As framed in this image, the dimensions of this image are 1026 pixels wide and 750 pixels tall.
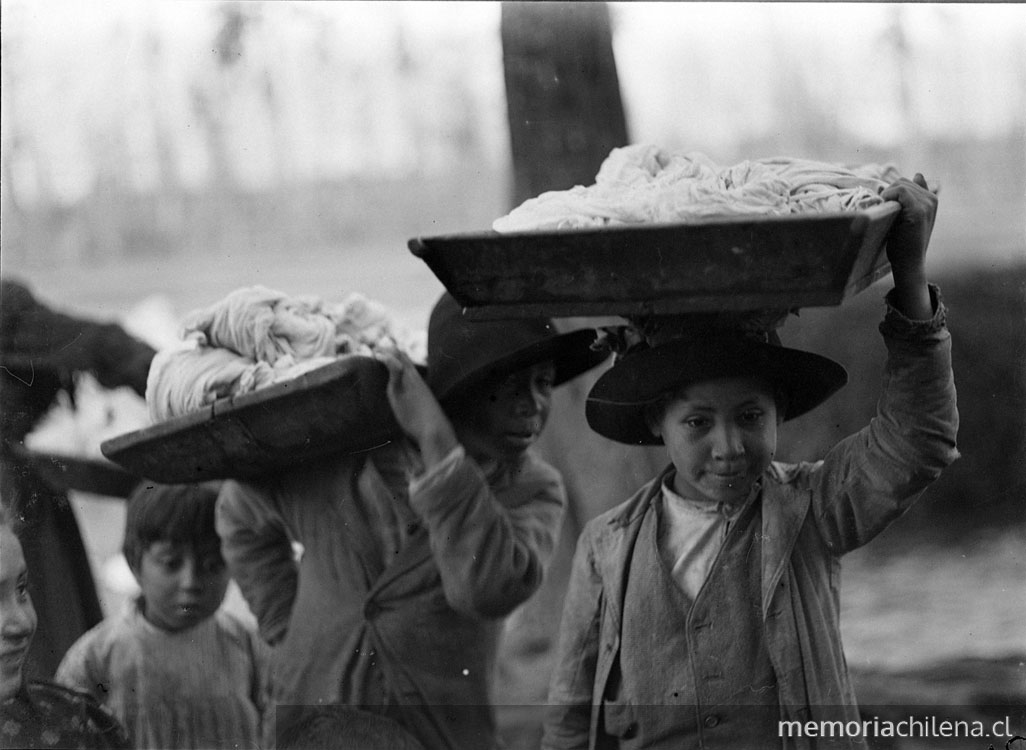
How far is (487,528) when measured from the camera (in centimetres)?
336

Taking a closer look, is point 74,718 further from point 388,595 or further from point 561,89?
point 561,89

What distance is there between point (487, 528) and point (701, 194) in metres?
1.02

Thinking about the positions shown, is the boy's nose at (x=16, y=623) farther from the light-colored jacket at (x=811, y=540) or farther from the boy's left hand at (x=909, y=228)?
the boy's left hand at (x=909, y=228)

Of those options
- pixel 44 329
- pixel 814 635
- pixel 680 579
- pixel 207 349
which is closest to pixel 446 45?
pixel 207 349

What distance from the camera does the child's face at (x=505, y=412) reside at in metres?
3.48

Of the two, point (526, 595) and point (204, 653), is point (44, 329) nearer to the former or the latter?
point (204, 653)

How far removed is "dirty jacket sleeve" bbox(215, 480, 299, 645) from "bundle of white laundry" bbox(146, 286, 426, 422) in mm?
340

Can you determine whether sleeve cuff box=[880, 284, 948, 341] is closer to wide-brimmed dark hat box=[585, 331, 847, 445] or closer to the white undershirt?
wide-brimmed dark hat box=[585, 331, 847, 445]

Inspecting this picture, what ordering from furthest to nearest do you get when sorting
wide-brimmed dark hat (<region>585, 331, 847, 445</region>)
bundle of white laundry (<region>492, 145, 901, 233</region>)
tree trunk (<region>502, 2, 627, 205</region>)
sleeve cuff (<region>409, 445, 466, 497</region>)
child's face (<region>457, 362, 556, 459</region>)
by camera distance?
tree trunk (<region>502, 2, 627, 205</region>), child's face (<region>457, 362, 556, 459</region>), sleeve cuff (<region>409, 445, 466, 497</region>), wide-brimmed dark hat (<region>585, 331, 847, 445</region>), bundle of white laundry (<region>492, 145, 901, 233</region>)

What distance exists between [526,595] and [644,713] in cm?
47

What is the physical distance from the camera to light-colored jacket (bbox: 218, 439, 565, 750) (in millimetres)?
3520

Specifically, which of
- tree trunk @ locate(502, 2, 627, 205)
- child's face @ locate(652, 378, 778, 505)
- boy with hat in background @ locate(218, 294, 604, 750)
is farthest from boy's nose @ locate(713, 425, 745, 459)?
tree trunk @ locate(502, 2, 627, 205)

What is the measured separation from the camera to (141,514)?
3803 millimetres

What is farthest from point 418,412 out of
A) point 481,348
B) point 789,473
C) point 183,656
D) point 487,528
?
point 183,656
